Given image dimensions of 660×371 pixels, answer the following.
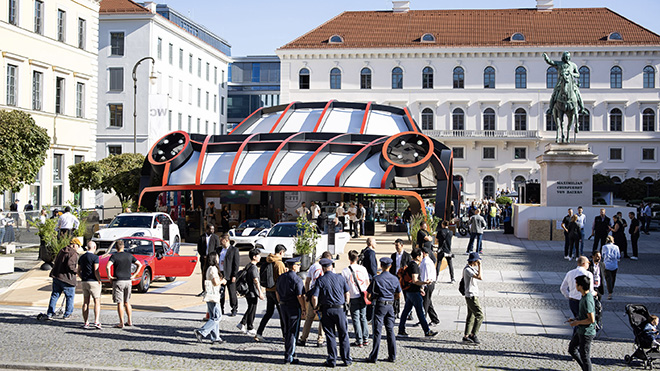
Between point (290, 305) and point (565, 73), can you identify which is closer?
point (290, 305)

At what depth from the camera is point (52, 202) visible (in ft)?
134

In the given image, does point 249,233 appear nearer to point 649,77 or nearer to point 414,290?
point 414,290

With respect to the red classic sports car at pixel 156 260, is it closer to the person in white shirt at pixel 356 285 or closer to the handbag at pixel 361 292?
the person in white shirt at pixel 356 285

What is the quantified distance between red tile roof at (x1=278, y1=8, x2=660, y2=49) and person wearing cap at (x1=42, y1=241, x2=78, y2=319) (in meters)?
64.7

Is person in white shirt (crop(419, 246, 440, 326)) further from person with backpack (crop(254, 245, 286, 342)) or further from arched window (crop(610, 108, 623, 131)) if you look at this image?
arched window (crop(610, 108, 623, 131))

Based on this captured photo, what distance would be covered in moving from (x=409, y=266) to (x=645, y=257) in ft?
59.2

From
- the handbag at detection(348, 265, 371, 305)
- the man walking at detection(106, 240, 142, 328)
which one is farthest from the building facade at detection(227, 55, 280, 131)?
the handbag at detection(348, 265, 371, 305)

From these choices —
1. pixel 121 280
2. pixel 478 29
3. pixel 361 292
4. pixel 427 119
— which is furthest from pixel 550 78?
pixel 121 280

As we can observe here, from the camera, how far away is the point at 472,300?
1240 centimetres

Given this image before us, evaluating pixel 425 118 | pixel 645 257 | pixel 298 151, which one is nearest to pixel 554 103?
pixel 645 257

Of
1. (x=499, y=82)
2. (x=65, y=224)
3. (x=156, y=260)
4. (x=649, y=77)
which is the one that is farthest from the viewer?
(x=499, y=82)

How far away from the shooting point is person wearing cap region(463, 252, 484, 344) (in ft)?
40.6

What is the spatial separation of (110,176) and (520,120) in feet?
165

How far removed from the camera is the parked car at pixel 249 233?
25.0 metres
